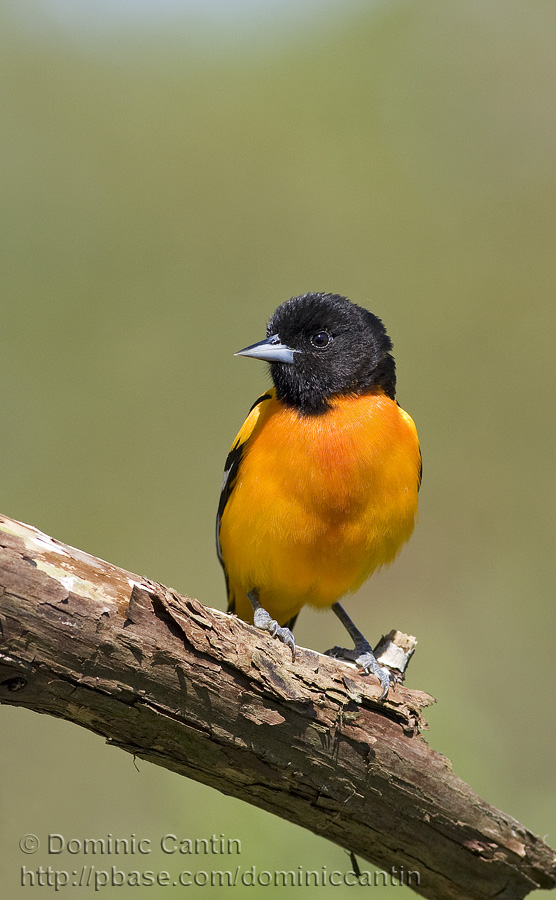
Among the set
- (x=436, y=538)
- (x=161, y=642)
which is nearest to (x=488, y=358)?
(x=436, y=538)

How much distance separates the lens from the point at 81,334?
10.0 meters

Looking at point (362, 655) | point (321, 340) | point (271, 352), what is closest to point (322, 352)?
point (321, 340)

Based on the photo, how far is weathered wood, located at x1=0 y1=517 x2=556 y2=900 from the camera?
302 cm

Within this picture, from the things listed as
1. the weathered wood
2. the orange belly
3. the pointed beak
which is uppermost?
the pointed beak

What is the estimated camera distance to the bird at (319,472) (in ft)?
14.8

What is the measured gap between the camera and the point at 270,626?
15.5ft

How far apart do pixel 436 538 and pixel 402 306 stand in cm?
330

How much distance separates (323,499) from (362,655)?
981 millimetres

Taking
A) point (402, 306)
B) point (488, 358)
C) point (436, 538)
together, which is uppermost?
point (402, 306)

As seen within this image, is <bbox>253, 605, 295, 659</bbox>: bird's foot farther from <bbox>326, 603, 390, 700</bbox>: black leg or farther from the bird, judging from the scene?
<bbox>326, 603, 390, 700</bbox>: black leg

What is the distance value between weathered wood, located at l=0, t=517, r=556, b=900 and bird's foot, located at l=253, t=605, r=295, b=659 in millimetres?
486

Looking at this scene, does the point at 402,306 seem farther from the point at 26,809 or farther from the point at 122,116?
the point at 26,809

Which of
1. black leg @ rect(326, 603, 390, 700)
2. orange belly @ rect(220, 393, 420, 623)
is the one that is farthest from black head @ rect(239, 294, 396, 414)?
black leg @ rect(326, 603, 390, 700)

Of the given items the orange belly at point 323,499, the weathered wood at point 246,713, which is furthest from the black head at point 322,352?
the weathered wood at point 246,713
